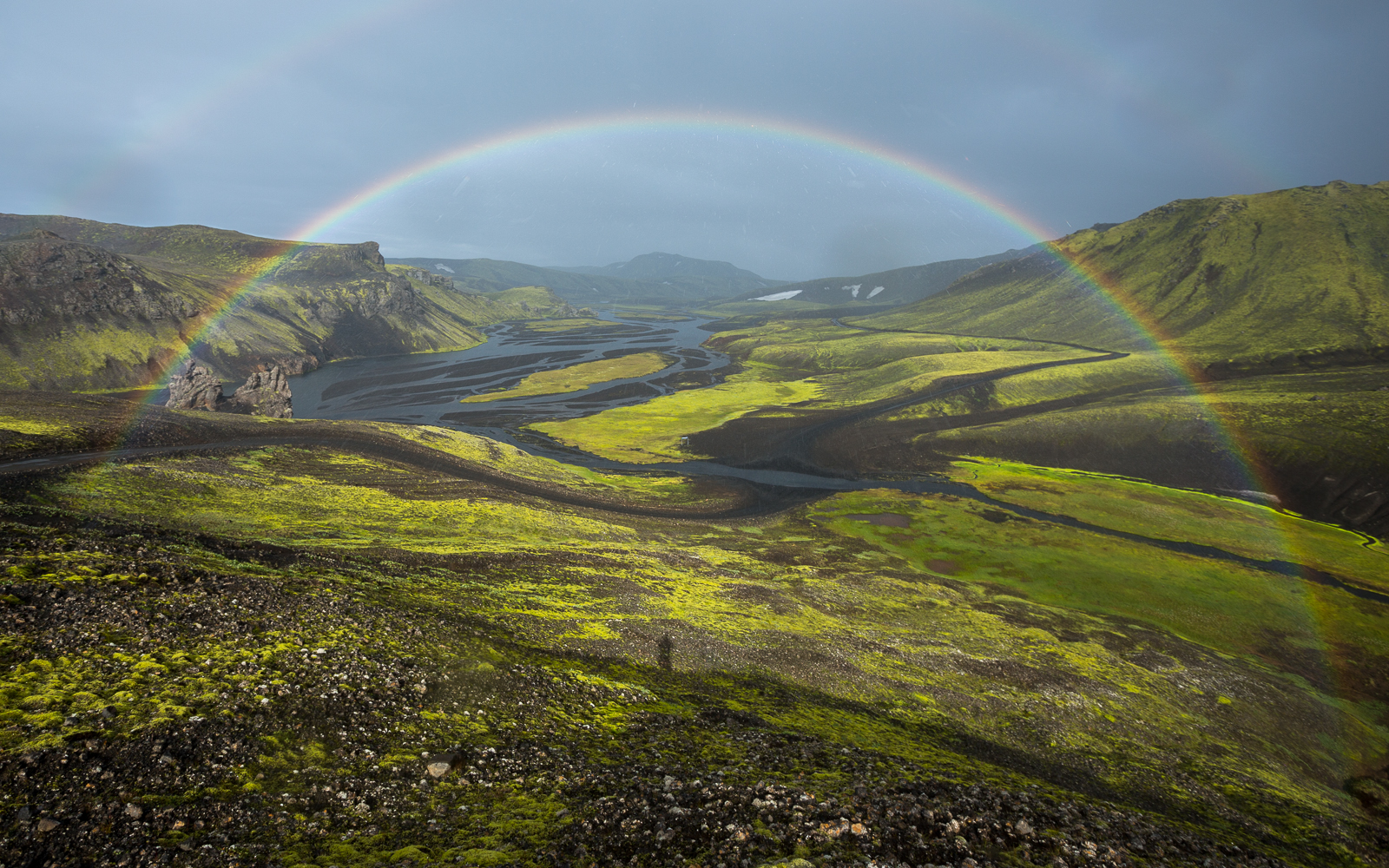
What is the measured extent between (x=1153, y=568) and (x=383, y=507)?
84508 mm

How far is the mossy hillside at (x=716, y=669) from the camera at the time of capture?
56.6 feet

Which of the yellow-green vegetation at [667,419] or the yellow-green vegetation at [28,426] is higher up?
the yellow-green vegetation at [28,426]

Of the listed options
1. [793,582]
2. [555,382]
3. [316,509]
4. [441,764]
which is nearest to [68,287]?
[555,382]

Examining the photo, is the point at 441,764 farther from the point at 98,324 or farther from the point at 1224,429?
the point at 98,324

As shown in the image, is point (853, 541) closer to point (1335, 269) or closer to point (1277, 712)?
point (1277, 712)

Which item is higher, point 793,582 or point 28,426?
point 28,426

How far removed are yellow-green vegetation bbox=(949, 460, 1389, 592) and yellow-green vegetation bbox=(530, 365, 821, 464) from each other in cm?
5585

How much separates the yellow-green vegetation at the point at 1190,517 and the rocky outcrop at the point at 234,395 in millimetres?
121336

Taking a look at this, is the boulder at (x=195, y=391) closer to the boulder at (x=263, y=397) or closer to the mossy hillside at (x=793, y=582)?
the boulder at (x=263, y=397)

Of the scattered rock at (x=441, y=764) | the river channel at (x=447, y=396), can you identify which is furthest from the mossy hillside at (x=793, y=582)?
the river channel at (x=447, y=396)

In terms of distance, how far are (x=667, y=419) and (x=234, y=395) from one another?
83.1 m

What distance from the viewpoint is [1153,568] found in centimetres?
6462

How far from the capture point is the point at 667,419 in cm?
13512

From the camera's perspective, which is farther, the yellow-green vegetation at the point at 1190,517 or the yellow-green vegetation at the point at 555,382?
the yellow-green vegetation at the point at 555,382
